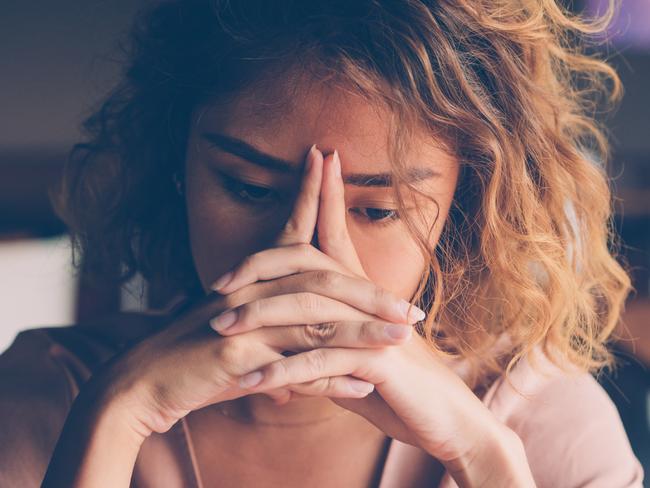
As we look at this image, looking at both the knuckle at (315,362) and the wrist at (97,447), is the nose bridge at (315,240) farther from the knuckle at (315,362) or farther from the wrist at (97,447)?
the wrist at (97,447)

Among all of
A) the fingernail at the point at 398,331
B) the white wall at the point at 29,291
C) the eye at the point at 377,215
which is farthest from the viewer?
the white wall at the point at 29,291

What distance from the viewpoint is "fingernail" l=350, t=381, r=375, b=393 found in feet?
3.09

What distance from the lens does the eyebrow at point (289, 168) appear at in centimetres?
97

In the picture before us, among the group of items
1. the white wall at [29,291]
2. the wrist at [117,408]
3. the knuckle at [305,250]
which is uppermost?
the knuckle at [305,250]

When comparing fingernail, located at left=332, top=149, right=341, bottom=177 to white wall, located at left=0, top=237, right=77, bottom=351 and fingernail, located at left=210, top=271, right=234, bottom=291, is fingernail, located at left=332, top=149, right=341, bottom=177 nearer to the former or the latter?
fingernail, located at left=210, top=271, right=234, bottom=291

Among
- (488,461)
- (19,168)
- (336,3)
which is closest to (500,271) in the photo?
(488,461)

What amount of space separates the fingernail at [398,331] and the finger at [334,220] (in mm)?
101

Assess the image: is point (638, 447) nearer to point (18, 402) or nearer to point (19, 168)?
point (18, 402)

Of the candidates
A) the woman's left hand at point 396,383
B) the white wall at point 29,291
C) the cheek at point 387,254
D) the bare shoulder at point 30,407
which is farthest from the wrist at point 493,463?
the white wall at point 29,291

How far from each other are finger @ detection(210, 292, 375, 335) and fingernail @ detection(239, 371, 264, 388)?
6 cm

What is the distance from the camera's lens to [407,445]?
3.87 ft

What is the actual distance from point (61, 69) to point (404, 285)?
8.80ft

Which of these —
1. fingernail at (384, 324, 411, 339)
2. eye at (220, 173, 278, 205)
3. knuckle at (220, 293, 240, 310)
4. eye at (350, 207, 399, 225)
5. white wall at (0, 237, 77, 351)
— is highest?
eye at (220, 173, 278, 205)

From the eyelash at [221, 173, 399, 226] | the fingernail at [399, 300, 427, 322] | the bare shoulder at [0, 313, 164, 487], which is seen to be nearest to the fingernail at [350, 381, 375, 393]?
the fingernail at [399, 300, 427, 322]
